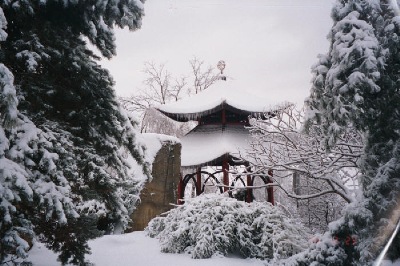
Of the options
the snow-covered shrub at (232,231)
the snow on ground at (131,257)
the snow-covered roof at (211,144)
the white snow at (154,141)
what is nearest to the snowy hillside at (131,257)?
the snow on ground at (131,257)

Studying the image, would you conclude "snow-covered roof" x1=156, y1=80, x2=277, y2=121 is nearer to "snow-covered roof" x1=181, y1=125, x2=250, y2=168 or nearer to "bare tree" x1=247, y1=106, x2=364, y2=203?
"snow-covered roof" x1=181, y1=125, x2=250, y2=168

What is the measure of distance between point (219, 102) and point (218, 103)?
5 centimetres

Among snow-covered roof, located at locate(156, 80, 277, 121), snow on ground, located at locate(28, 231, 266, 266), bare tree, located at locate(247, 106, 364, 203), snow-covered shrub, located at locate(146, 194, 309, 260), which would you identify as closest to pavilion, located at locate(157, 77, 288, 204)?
snow-covered roof, located at locate(156, 80, 277, 121)

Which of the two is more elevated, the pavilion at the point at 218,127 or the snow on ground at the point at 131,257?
the pavilion at the point at 218,127

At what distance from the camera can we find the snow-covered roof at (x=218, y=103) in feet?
40.3

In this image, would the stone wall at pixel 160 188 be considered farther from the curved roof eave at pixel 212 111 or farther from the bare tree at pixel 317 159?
the bare tree at pixel 317 159

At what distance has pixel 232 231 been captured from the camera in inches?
235

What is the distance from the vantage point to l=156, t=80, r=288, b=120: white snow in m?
12.4

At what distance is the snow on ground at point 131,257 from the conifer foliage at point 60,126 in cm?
170

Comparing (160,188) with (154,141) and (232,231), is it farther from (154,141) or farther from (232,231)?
(232,231)

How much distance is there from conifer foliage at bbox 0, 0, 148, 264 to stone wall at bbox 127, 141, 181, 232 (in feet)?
18.2

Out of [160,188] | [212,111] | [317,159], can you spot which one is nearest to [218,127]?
[212,111]

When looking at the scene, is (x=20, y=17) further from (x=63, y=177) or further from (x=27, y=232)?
(x=27, y=232)

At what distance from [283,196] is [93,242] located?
581 inches
